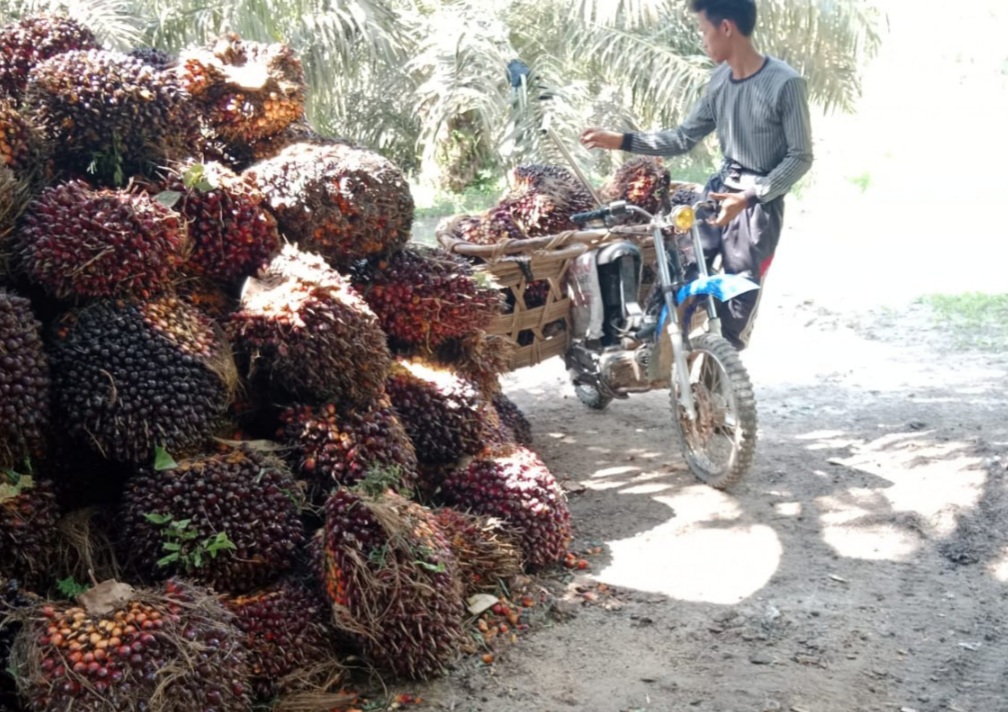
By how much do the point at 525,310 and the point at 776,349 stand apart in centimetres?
287

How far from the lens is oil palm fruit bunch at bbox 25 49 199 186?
303 cm

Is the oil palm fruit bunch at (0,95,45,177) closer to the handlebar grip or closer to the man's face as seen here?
the handlebar grip

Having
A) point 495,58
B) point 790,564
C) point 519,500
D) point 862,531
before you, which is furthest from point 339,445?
point 495,58

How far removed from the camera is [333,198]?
328 centimetres

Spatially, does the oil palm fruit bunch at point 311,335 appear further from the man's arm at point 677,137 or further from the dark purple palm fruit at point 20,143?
the man's arm at point 677,137

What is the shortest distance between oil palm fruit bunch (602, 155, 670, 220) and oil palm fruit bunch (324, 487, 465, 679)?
2767 millimetres

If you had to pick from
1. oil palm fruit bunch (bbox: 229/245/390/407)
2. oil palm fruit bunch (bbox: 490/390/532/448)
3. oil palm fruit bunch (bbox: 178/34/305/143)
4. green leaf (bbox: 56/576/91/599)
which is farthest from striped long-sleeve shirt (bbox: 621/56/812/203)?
green leaf (bbox: 56/576/91/599)

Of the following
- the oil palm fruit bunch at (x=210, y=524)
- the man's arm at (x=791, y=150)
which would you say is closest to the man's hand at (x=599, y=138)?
the man's arm at (x=791, y=150)

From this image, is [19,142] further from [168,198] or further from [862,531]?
Answer: [862,531]

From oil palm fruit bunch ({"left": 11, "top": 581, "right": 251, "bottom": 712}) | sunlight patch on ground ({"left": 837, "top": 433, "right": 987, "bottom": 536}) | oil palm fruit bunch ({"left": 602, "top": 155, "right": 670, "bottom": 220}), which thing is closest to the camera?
oil palm fruit bunch ({"left": 11, "top": 581, "right": 251, "bottom": 712})

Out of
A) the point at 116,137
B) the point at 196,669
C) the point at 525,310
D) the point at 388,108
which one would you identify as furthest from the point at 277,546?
the point at 388,108

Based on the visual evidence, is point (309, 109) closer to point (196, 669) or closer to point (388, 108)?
point (388, 108)

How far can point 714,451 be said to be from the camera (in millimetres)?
4266

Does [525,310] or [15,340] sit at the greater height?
[15,340]
